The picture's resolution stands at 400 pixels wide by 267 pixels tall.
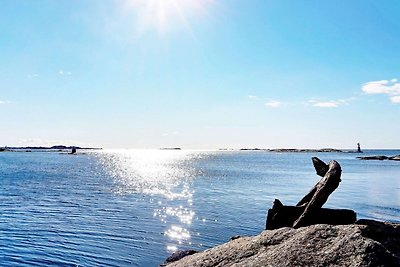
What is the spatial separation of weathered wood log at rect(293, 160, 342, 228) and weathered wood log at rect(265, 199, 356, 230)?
0.07 metres

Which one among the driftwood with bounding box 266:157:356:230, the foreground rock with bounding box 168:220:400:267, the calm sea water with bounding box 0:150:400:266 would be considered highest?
the driftwood with bounding box 266:157:356:230

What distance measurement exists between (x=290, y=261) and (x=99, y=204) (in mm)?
37539

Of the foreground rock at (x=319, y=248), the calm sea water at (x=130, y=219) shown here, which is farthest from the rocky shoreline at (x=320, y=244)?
the calm sea water at (x=130, y=219)

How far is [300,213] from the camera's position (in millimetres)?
14125

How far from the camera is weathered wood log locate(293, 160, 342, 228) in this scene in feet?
42.3

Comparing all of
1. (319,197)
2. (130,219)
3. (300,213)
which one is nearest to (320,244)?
→ (319,197)

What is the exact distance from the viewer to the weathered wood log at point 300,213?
13.1 metres

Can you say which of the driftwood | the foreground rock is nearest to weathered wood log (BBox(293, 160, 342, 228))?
the driftwood

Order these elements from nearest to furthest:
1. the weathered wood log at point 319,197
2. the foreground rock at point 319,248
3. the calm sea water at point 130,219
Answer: the foreground rock at point 319,248, the weathered wood log at point 319,197, the calm sea water at point 130,219

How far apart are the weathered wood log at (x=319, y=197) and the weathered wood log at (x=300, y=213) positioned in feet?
0.24

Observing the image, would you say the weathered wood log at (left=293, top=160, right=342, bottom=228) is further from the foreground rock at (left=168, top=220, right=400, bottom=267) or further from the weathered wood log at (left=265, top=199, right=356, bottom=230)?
the foreground rock at (left=168, top=220, right=400, bottom=267)

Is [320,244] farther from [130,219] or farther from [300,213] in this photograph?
[130,219]

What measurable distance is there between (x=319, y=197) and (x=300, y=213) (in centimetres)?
133

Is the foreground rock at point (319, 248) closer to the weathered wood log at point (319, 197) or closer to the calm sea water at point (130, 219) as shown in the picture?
the weathered wood log at point (319, 197)
